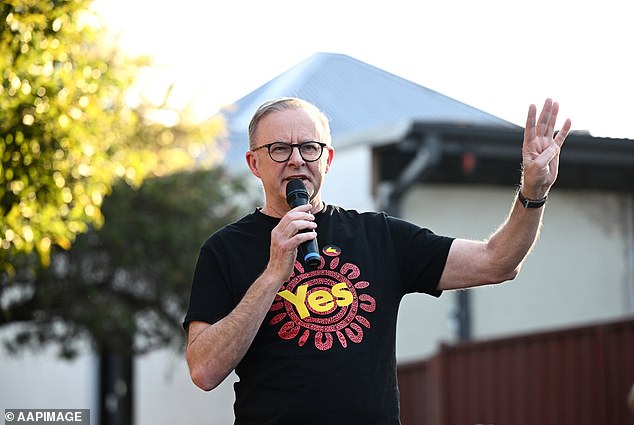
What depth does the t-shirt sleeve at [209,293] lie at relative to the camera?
319 cm

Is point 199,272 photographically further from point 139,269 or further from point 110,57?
point 139,269

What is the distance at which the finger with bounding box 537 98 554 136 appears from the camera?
10.7 feet

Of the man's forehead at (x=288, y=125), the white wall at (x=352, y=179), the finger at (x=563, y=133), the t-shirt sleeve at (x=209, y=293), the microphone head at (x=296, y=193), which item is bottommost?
the t-shirt sleeve at (x=209, y=293)

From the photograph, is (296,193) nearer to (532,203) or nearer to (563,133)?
(532,203)

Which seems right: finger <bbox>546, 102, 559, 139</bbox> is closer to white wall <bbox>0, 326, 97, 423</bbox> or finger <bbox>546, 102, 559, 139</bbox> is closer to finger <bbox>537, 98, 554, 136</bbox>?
finger <bbox>537, 98, 554, 136</bbox>

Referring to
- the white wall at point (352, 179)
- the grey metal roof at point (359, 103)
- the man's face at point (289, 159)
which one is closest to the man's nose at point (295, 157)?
the man's face at point (289, 159)

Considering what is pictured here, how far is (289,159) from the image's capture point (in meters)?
3.26

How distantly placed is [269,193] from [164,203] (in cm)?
1131

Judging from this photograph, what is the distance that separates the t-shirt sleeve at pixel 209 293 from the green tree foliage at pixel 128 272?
1072 cm

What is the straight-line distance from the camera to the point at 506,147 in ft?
44.6

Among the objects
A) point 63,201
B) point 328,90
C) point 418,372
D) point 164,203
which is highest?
point 328,90

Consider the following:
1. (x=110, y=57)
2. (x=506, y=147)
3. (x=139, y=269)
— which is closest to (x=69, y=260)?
(x=139, y=269)

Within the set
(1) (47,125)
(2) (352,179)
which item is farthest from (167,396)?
(1) (47,125)

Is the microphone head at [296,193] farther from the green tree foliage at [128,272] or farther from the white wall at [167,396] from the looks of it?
the white wall at [167,396]
